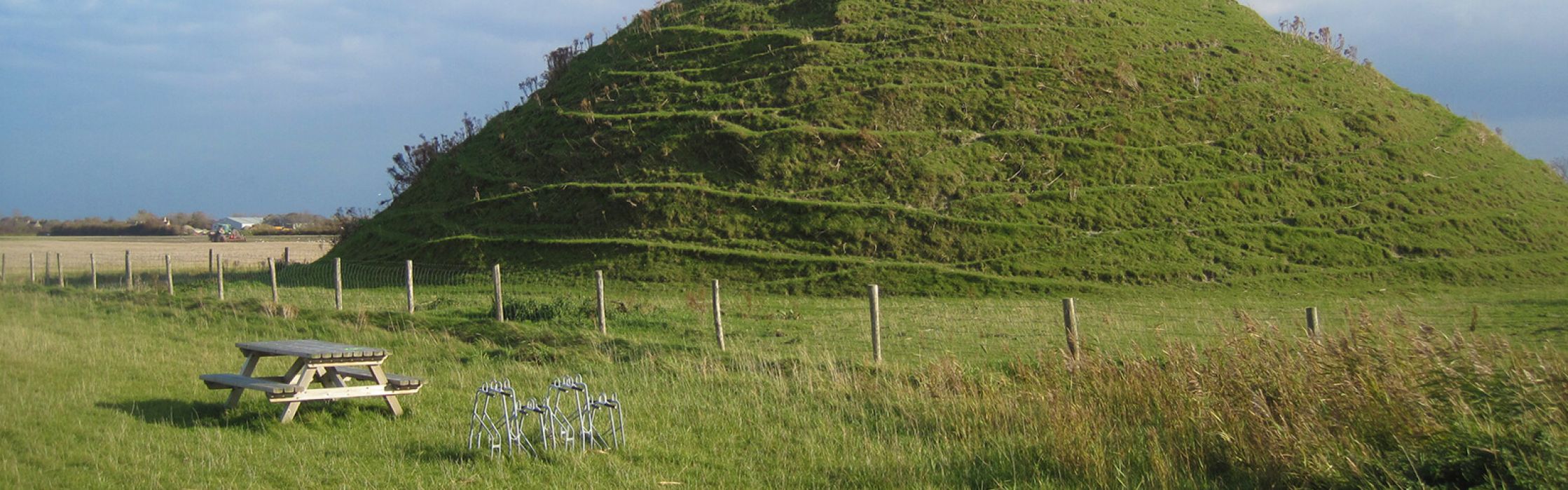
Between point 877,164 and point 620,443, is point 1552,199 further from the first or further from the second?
point 620,443

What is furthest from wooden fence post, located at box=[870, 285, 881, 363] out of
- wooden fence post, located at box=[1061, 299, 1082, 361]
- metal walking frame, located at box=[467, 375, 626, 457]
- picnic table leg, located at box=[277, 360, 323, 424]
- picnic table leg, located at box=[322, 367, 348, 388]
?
picnic table leg, located at box=[277, 360, 323, 424]

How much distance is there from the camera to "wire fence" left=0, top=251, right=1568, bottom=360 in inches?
588

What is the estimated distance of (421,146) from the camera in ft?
135

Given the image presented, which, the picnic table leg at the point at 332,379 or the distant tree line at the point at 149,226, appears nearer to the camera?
the picnic table leg at the point at 332,379

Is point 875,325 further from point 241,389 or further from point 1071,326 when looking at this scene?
point 241,389

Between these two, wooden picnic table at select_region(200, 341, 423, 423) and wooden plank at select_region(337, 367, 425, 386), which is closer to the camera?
wooden picnic table at select_region(200, 341, 423, 423)

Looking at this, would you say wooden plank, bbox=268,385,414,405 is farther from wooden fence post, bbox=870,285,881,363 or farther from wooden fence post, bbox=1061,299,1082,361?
→ wooden fence post, bbox=1061,299,1082,361

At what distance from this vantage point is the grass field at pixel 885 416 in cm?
689

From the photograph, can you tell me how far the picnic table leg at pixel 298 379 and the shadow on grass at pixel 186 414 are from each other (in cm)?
22

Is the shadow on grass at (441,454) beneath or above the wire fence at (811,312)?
beneath

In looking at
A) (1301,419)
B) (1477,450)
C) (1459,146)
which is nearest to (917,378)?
(1301,419)

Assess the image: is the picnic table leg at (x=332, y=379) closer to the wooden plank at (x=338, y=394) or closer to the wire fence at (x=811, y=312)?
the wooden plank at (x=338, y=394)

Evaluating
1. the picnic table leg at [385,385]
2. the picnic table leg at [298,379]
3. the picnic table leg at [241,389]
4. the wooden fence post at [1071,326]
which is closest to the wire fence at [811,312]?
the wooden fence post at [1071,326]

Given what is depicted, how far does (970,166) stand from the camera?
31078 mm
